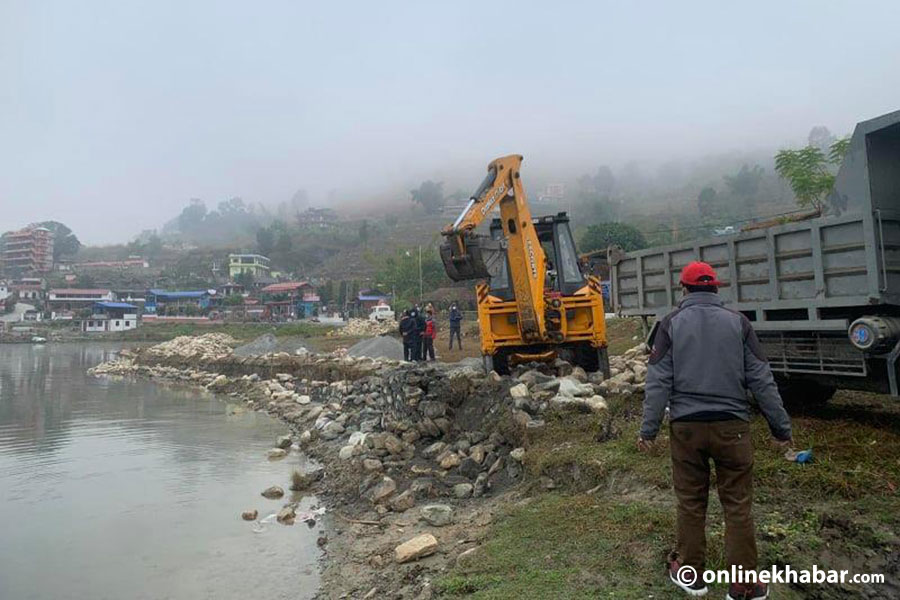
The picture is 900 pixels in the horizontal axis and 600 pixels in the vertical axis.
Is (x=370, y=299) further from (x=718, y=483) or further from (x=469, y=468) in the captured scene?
(x=718, y=483)

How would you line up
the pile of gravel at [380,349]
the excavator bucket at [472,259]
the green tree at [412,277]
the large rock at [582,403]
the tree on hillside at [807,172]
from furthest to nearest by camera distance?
1. the green tree at [412,277]
2. the pile of gravel at [380,349]
3. the tree on hillside at [807,172]
4. the excavator bucket at [472,259]
5. the large rock at [582,403]

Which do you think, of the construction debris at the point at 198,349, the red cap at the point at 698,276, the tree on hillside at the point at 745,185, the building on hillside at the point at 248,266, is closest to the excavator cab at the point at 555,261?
the red cap at the point at 698,276

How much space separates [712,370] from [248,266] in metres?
96.8

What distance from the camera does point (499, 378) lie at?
8586mm

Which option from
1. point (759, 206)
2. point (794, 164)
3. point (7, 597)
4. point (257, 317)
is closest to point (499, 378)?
point (7, 597)

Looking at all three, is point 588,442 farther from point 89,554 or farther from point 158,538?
point 89,554

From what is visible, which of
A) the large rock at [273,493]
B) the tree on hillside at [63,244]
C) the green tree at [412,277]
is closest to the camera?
the large rock at [273,493]

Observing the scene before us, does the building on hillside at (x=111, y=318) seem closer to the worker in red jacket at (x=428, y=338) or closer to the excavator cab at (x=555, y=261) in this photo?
the worker in red jacket at (x=428, y=338)

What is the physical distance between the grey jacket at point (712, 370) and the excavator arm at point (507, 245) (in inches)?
201

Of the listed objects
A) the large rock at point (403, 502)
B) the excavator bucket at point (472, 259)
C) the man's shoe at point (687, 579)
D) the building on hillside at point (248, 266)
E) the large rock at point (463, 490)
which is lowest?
the large rock at point (403, 502)

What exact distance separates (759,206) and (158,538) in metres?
94.3

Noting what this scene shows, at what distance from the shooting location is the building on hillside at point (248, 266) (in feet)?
306

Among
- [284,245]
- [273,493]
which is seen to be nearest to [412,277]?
[273,493]

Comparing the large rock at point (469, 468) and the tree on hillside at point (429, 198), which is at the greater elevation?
the tree on hillside at point (429, 198)
